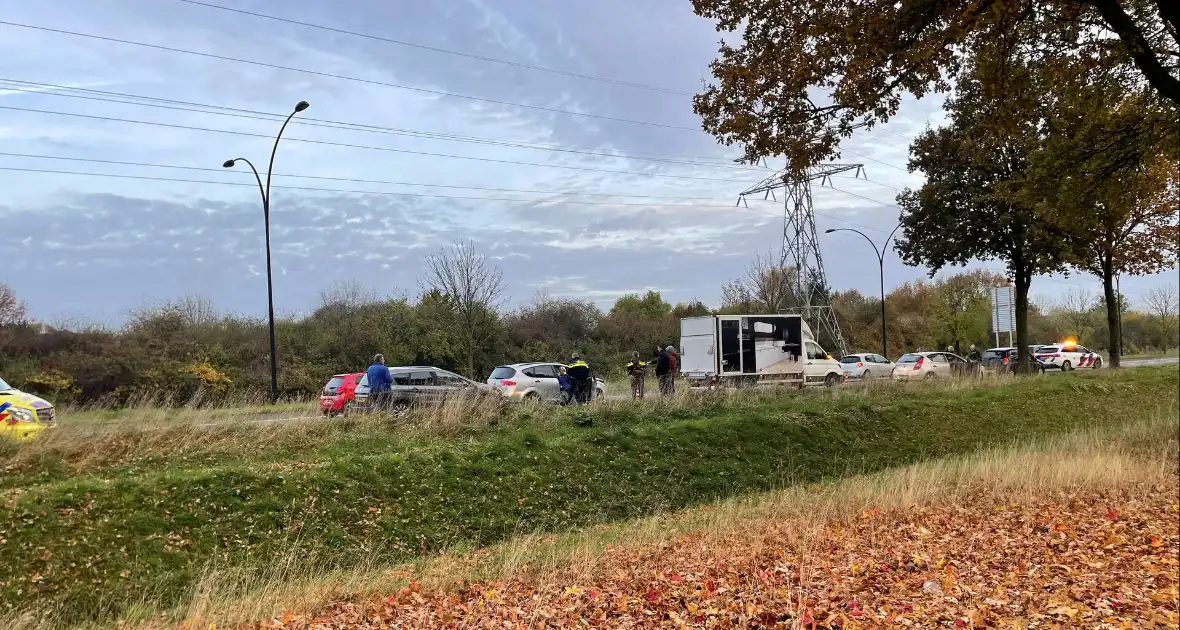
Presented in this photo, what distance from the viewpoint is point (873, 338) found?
56.4m

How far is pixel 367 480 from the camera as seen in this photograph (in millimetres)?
10633

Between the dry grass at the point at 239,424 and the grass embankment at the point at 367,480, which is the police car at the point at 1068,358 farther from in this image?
the dry grass at the point at 239,424

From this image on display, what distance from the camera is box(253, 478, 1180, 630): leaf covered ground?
520 centimetres

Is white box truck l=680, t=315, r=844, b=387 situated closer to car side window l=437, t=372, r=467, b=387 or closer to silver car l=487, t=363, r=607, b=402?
silver car l=487, t=363, r=607, b=402

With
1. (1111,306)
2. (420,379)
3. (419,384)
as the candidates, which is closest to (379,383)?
(419,384)

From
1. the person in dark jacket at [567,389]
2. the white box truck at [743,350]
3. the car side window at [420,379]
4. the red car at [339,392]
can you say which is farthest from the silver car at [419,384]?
the white box truck at [743,350]

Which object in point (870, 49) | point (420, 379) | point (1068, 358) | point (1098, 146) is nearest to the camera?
point (870, 49)

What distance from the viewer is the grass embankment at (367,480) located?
8.05 metres

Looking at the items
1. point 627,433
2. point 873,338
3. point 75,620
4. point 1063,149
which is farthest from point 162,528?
point 873,338

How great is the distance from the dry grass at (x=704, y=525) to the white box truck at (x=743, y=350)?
10535 mm

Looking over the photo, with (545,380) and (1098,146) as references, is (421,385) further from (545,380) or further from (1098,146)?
(1098,146)

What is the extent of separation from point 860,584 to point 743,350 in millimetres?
19386

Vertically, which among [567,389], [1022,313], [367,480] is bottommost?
[367,480]

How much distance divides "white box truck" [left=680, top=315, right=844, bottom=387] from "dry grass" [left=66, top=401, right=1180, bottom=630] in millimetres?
10535
